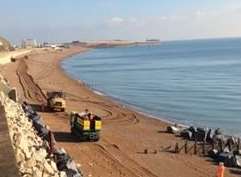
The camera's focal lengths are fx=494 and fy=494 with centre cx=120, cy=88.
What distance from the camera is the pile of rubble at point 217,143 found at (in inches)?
986

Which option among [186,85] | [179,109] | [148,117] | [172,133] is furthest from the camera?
[186,85]

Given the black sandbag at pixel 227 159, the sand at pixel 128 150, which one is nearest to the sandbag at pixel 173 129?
the sand at pixel 128 150

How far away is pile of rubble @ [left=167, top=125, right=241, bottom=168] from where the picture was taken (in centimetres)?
2505

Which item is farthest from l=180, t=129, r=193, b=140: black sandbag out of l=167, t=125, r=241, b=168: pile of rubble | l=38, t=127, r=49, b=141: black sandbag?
l=38, t=127, r=49, b=141: black sandbag

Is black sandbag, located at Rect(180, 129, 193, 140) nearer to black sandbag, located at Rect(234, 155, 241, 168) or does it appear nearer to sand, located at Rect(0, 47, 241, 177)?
sand, located at Rect(0, 47, 241, 177)

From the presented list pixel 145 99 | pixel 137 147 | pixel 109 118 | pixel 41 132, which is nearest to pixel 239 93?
pixel 145 99

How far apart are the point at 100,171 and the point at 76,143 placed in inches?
206

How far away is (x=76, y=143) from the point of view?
26.8 meters

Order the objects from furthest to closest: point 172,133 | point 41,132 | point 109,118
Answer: point 109,118 < point 172,133 < point 41,132

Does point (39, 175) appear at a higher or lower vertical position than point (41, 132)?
higher

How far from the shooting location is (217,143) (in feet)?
96.6

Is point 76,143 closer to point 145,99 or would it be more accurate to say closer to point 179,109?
point 179,109

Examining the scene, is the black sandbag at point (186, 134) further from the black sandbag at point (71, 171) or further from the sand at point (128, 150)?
the black sandbag at point (71, 171)

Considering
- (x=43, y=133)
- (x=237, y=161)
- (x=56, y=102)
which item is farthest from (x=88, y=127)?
(x=56, y=102)
